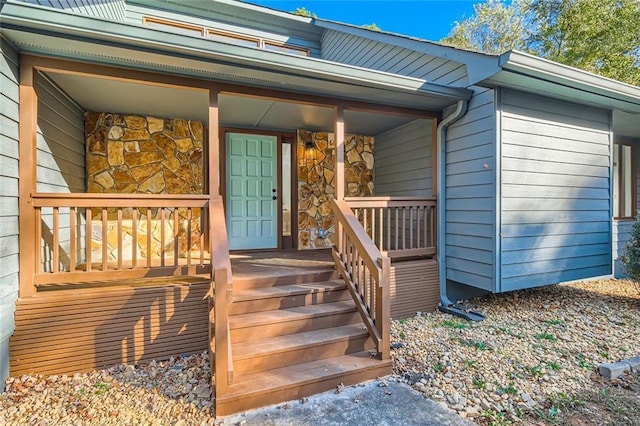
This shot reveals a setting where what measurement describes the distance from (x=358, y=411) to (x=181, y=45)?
10.1ft

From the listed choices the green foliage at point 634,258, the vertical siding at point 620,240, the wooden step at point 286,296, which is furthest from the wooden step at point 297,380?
the vertical siding at point 620,240

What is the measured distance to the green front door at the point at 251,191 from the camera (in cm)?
535

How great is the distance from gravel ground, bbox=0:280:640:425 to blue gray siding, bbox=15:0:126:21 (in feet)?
10.4

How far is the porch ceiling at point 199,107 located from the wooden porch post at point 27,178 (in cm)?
63

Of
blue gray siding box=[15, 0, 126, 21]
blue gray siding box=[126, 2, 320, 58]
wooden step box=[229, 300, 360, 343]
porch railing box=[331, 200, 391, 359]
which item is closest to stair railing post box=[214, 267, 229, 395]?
wooden step box=[229, 300, 360, 343]

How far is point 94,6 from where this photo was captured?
4.27 meters

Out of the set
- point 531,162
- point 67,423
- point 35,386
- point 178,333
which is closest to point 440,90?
point 531,162

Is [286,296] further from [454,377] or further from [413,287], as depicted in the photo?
[413,287]

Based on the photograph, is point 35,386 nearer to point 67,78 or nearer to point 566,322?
point 67,78

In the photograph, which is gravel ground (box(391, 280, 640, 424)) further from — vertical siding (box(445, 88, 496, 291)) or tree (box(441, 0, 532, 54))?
tree (box(441, 0, 532, 54))

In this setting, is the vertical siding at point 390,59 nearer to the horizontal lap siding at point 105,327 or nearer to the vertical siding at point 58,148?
the horizontal lap siding at point 105,327

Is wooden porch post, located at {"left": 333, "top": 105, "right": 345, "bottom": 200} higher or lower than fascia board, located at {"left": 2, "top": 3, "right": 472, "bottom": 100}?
lower

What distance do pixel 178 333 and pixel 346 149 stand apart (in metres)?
4.16

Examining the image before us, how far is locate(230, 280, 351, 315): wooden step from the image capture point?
2982 mm
